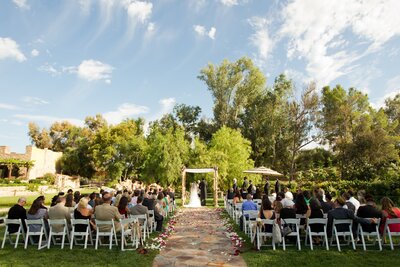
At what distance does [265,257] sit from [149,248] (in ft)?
9.69

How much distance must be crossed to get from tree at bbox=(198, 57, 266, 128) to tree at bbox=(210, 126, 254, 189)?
24.8 feet

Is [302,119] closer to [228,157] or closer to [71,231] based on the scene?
[228,157]

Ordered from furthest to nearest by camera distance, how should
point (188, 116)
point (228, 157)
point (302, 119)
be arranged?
point (188, 116) → point (302, 119) → point (228, 157)

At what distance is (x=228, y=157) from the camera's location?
30094mm

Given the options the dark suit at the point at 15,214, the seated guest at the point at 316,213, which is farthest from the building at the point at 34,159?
the seated guest at the point at 316,213

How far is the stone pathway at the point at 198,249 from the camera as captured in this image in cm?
701

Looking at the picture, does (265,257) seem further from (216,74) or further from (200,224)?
(216,74)

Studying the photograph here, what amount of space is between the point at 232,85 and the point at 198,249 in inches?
1285

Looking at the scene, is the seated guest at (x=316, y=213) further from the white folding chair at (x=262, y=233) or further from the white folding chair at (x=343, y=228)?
the white folding chair at (x=262, y=233)

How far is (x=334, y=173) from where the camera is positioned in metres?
35.4

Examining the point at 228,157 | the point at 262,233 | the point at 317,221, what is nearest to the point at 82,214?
the point at 262,233

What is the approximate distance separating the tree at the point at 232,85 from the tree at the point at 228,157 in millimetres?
7551

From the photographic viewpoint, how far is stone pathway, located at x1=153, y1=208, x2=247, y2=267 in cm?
701

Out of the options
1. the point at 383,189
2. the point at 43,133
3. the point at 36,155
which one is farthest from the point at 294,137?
the point at 43,133
